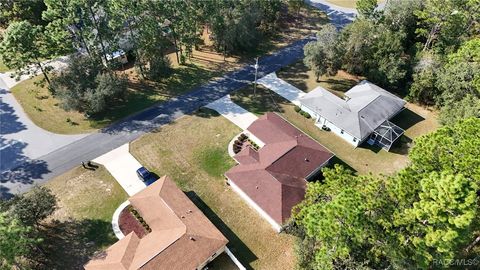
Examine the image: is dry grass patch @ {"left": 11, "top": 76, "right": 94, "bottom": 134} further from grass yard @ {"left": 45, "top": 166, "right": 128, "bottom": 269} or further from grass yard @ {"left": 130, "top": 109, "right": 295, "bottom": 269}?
grass yard @ {"left": 130, "top": 109, "right": 295, "bottom": 269}

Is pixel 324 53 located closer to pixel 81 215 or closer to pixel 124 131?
pixel 124 131

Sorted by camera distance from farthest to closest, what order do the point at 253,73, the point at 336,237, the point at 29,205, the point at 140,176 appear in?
the point at 253,73 → the point at 140,176 → the point at 29,205 → the point at 336,237

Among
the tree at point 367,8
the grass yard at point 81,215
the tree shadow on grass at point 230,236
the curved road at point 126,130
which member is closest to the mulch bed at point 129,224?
the grass yard at point 81,215

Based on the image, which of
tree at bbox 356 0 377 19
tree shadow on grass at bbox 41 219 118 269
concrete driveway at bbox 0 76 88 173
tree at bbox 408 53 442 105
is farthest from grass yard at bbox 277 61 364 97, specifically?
tree shadow on grass at bbox 41 219 118 269

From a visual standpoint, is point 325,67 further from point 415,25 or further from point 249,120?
point 415,25

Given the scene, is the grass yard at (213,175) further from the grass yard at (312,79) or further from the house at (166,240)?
the grass yard at (312,79)

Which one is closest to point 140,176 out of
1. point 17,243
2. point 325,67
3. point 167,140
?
point 167,140
